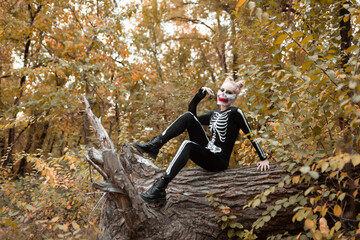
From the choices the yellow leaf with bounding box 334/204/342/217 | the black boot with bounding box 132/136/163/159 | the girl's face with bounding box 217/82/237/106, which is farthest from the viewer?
the girl's face with bounding box 217/82/237/106

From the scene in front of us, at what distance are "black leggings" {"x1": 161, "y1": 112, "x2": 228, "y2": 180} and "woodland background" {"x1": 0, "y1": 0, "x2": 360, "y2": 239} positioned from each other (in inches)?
26.3

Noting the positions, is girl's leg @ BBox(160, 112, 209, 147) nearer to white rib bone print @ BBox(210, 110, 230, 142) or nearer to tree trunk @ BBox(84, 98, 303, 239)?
white rib bone print @ BBox(210, 110, 230, 142)

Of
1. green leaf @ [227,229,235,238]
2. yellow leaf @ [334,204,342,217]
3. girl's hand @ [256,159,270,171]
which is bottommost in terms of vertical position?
green leaf @ [227,229,235,238]

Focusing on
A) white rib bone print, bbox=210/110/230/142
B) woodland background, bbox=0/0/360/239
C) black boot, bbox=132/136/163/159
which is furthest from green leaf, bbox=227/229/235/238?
black boot, bbox=132/136/163/159

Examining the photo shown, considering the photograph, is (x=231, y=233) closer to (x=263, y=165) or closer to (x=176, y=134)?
(x=263, y=165)

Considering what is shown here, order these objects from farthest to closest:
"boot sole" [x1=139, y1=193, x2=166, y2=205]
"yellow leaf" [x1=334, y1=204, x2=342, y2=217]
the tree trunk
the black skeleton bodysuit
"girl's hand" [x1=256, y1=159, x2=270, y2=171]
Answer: the black skeleton bodysuit < "girl's hand" [x1=256, y1=159, x2=270, y2=171] < "boot sole" [x1=139, y1=193, x2=166, y2=205] < the tree trunk < "yellow leaf" [x1=334, y1=204, x2=342, y2=217]

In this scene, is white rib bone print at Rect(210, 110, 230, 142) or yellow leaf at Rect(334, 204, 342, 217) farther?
white rib bone print at Rect(210, 110, 230, 142)

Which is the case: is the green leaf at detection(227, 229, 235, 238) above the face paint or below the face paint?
below

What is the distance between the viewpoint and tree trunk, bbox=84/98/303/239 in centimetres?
278

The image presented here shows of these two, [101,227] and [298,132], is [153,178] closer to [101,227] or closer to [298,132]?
[101,227]

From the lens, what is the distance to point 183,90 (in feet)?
24.8

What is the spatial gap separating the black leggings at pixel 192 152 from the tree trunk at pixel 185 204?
147 mm

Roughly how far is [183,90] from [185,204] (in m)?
→ 4.84

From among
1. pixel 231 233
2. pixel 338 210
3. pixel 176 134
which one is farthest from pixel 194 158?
pixel 338 210
